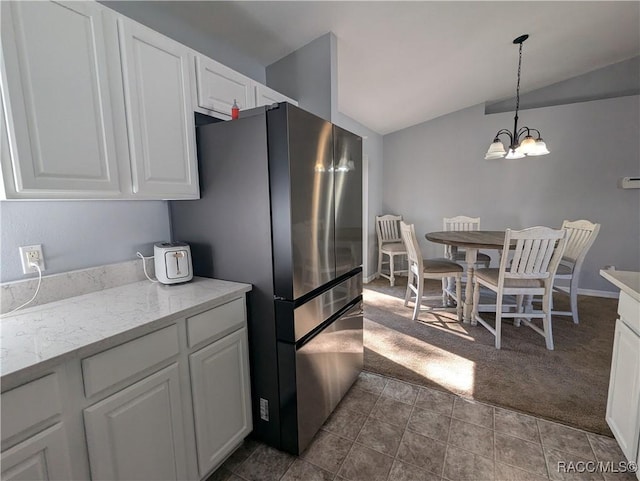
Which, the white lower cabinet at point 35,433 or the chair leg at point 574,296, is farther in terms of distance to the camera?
the chair leg at point 574,296

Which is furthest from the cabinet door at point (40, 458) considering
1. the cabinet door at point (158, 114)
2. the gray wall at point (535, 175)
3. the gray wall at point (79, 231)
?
the gray wall at point (535, 175)

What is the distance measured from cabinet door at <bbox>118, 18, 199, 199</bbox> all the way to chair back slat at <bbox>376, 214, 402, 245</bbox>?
368cm

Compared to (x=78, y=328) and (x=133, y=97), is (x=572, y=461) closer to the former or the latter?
(x=78, y=328)

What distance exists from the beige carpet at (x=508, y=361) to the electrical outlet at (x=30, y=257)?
212 centimetres

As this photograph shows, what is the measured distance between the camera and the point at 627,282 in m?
1.37

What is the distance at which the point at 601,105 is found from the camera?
3.75 m

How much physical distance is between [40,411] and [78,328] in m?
0.27

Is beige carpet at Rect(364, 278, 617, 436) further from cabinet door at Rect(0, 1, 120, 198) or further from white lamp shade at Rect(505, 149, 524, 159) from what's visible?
cabinet door at Rect(0, 1, 120, 198)

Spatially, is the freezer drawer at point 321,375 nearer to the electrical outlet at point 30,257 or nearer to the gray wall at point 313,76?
the electrical outlet at point 30,257

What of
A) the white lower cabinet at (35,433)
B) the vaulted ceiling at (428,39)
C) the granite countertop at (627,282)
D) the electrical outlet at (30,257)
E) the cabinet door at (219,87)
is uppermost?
the vaulted ceiling at (428,39)

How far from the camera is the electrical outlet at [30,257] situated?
125cm

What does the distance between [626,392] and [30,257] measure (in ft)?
8.96

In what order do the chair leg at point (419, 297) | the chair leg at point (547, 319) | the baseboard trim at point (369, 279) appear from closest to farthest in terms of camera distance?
the chair leg at point (547, 319) < the chair leg at point (419, 297) < the baseboard trim at point (369, 279)

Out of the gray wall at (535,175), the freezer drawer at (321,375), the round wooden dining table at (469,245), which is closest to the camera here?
the freezer drawer at (321,375)
